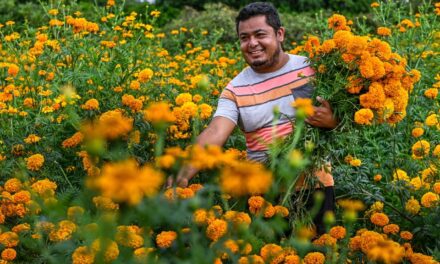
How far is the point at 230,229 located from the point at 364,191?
135 cm

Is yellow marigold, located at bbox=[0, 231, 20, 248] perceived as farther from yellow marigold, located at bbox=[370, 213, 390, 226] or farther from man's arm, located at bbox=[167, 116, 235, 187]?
yellow marigold, located at bbox=[370, 213, 390, 226]

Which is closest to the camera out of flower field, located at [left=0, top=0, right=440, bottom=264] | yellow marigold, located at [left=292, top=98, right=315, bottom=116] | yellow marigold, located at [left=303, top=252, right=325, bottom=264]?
flower field, located at [left=0, top=0, right=440, bottom=264]

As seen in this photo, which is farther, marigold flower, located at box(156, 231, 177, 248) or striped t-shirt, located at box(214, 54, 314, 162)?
striped t-shirt, located at box(214, 54, 314, 162)

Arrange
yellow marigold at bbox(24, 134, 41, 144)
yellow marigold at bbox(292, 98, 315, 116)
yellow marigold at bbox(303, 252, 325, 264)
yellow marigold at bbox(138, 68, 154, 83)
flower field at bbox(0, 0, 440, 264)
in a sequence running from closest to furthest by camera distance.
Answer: flower field at bbox(0, 0, 440, 264), yellow marigold at bbox(292, 98, 315, 116), yellow marigold at bbox(303, 252, 325, 264), yellow marigold at bbox(24, 134, 41, 144), yellow marigold at bbox(138, 68, 154, 83)

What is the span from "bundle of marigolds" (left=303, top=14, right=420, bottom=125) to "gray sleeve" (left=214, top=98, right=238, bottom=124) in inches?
17.2

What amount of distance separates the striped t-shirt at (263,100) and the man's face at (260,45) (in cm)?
6

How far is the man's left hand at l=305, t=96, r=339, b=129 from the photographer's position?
2422mm

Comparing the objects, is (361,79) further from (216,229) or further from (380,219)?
(216,229)

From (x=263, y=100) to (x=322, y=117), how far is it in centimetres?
42

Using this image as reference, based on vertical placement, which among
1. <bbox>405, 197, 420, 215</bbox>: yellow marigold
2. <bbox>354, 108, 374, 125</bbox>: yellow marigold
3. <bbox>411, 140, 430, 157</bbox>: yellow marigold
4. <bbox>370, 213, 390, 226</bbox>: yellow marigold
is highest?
<bbox>354, 108, 374, 125</bbox>: yellow marigold

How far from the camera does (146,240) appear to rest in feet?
4.00

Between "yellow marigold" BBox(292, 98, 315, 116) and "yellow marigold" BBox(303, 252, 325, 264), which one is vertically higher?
"yellow marigold" BBox(292, 98, 315, 116)

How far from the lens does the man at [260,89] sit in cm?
273

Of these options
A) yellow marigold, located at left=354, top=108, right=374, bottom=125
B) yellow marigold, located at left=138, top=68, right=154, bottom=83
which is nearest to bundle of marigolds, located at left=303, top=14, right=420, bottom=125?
yellow marigold, located at left=354, top=108, right=374, bottom=125
